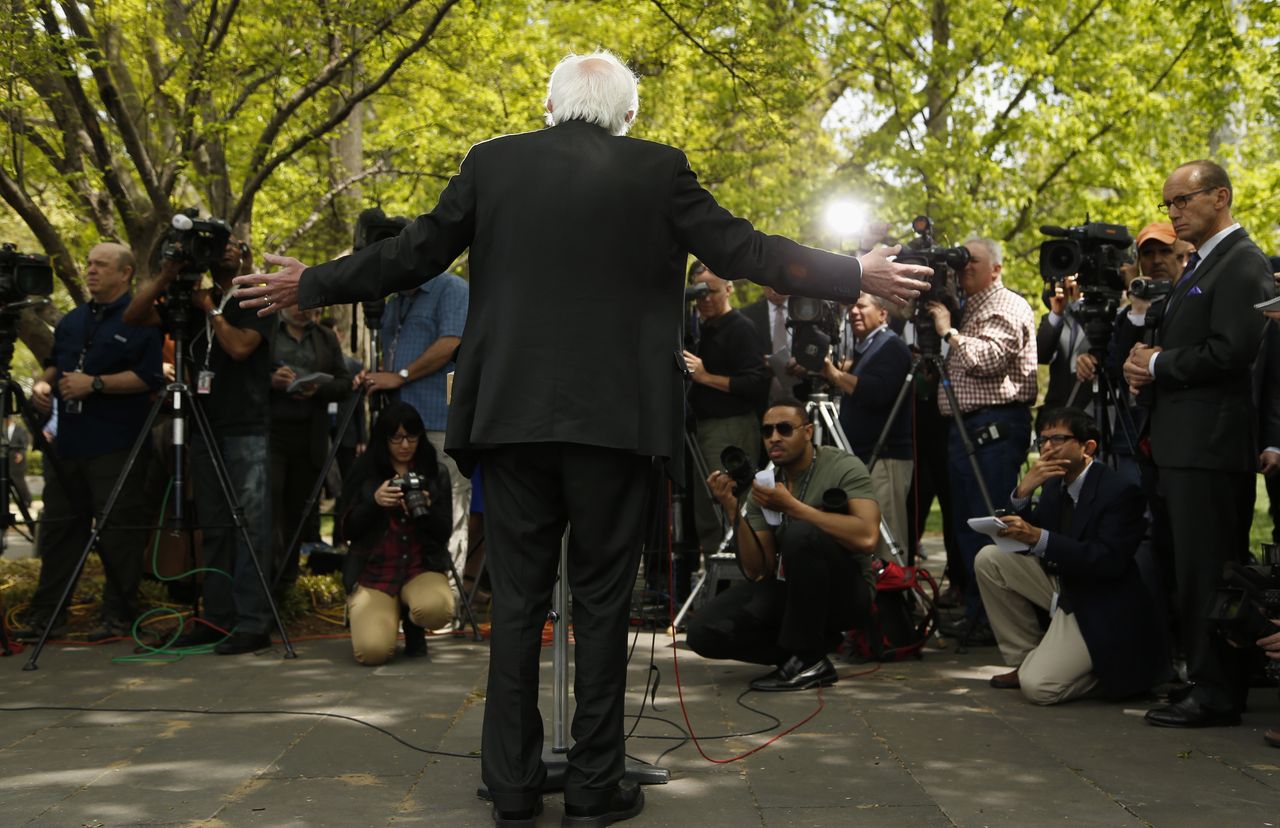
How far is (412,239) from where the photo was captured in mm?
3930

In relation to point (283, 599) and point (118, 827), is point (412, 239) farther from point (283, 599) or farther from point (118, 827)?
point (283, 599)

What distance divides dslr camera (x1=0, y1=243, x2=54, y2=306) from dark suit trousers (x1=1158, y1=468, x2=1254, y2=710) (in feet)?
18.0

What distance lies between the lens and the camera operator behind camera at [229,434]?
7.00 metres

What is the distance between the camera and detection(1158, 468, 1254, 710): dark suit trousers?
5.23 m

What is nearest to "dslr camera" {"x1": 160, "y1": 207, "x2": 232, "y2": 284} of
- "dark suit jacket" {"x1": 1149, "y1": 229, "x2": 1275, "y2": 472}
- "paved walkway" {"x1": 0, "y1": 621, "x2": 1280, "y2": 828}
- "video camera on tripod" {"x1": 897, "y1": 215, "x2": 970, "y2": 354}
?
"paved walkway" {"x1": 0, "y1": 621, "x2": 1280, "y2": 828}

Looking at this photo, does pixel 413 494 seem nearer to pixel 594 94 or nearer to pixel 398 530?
pixel 398 530

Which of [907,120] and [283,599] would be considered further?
[907,120]

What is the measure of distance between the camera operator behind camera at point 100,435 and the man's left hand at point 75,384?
1.9 inches

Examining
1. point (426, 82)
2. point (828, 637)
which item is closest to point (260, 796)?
point (828, 637)

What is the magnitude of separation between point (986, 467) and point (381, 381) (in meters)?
3.34

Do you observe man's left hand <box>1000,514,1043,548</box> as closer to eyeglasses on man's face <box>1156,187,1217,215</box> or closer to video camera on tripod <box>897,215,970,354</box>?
eyeglasses on man's face <box>1156,187,1217,215</box>

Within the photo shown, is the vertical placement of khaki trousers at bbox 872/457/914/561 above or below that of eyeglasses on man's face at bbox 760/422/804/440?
A: below

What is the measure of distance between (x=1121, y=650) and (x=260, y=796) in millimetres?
3546

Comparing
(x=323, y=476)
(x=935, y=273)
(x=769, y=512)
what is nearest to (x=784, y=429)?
(x=769, y=512)
